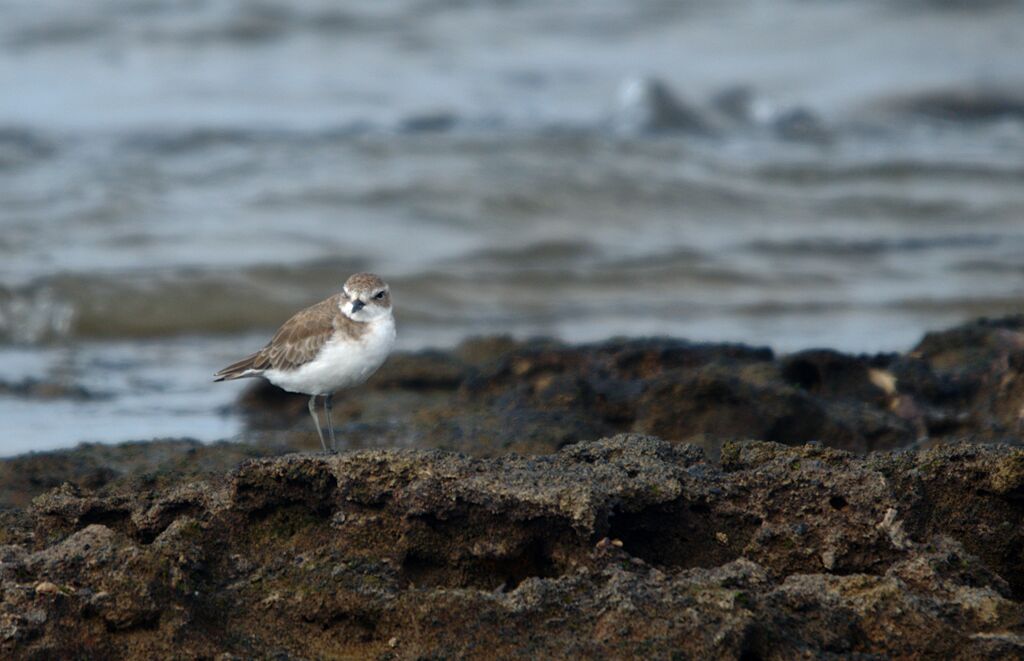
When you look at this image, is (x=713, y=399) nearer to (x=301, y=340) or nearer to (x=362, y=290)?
(x=362, y=290)

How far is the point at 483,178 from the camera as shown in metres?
14.9

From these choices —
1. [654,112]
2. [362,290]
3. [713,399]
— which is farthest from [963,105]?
[362,290]

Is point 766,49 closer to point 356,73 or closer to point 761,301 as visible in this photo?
point 356,73

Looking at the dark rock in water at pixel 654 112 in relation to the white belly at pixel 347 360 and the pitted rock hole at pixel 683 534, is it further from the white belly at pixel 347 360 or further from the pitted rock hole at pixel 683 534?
the pitted rock hole at pixel 683 534

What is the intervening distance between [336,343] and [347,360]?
0.32 feet

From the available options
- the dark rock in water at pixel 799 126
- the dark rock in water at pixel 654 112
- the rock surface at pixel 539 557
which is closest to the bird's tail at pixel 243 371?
the rock surface at pixel 539 557

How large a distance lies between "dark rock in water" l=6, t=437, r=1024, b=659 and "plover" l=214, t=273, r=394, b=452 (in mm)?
1639

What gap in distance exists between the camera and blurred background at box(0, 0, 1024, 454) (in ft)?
36.3

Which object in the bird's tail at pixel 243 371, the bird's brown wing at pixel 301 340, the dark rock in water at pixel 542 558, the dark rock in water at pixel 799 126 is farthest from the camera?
the dark rock in water at pixel 799 126

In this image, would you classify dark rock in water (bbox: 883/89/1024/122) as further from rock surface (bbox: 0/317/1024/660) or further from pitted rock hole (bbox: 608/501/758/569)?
pitted rock hole (bbox: 608/501/758/569)

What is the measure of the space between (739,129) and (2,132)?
9.39 meters

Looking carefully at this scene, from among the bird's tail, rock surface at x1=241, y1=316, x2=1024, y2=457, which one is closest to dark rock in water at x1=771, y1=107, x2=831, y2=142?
rock surface at x1=241, y1=316, x2=1024, y2=457

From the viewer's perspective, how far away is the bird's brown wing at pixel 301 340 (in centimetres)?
582

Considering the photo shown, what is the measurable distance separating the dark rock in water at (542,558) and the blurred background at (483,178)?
3.71 m
